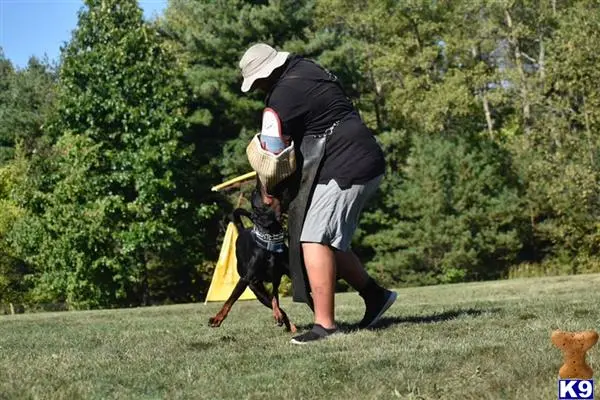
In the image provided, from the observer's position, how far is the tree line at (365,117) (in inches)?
1101

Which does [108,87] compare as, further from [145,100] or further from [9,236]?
[9,236]

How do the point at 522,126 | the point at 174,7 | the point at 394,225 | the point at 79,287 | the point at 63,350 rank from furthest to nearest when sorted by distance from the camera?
the point at 174,7 < the point at 522,126 < the point at 394,225 < the point at 79,287 < the point at 63,350

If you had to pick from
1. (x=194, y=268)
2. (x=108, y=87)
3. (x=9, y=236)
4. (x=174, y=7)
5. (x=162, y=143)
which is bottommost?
(x=194, y=268)

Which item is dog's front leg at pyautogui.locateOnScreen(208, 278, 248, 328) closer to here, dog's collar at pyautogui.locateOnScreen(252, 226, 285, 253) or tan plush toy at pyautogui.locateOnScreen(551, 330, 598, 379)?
dog's collar at pyautogui.locateOnScreen(252, 226, 285, 253)

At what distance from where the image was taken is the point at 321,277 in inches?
206

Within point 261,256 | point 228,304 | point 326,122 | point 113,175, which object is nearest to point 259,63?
point 326,122

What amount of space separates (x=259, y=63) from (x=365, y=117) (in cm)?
3116

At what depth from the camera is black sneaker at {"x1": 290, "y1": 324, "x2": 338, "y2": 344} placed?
5098mm

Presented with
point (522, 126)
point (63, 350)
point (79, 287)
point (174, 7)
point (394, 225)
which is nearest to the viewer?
point (63, 350)

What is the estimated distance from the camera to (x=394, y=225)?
32.8 m

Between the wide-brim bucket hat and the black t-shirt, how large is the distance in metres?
0.08

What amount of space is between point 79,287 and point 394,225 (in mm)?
11735

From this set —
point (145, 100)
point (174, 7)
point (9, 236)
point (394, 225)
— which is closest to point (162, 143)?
point (145, 100)

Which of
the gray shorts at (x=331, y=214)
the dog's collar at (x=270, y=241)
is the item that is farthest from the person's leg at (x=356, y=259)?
the dog's collar at (x=270, y=241)
